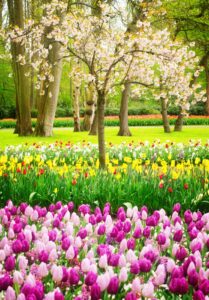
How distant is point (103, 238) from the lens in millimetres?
4047

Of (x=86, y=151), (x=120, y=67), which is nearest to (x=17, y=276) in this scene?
(x=86, y=151)

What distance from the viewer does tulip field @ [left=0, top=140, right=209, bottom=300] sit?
9.22 feet

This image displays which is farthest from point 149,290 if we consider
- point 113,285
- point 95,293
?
point 95,293

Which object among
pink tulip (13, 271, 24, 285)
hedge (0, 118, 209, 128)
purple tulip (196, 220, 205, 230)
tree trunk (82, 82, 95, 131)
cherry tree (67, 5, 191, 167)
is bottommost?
pink tulip (13, 271, 24, 285)

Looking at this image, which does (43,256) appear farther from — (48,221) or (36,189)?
(36,189)

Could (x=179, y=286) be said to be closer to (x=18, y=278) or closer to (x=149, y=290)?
(x=149, y=290)

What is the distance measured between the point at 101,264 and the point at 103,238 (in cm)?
94

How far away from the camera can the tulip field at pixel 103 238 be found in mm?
2811

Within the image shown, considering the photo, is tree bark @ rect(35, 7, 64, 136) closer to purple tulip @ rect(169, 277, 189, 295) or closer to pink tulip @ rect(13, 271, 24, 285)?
pink tulip @ rect(13, 271, 24, 285)

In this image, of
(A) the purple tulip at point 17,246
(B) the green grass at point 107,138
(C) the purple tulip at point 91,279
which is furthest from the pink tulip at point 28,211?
(B) the green grass at point 107,138

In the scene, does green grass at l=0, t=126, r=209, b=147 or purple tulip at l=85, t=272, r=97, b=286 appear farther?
green grass at l=0, t=126, r=209, b=147

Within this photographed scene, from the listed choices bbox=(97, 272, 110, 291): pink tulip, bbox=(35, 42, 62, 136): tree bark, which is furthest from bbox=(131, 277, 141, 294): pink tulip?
bbox=(35, 42, 62, 136): tree bark

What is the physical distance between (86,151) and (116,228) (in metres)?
7.33

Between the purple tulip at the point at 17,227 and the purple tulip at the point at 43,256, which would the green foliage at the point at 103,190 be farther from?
the purple tulip at the point at 43,256
